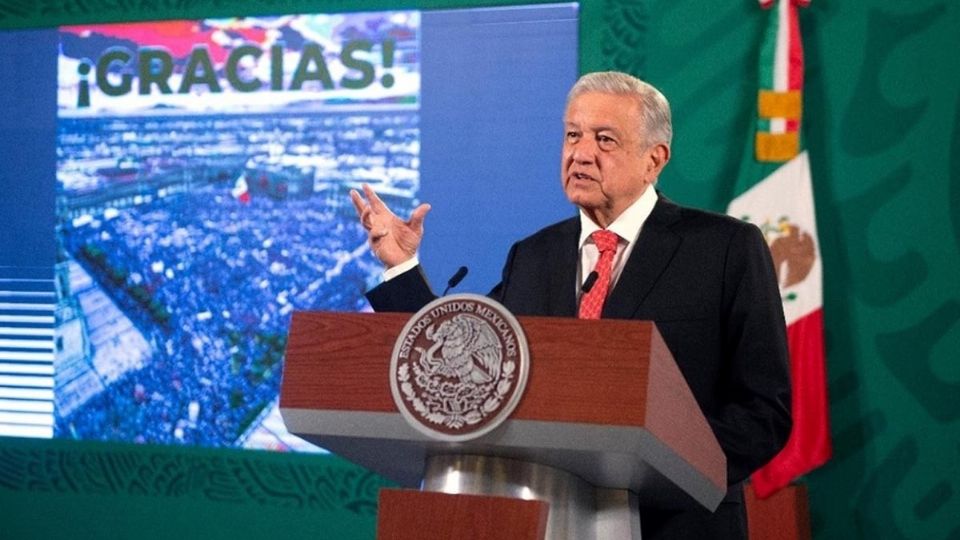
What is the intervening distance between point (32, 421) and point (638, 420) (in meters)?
4.12

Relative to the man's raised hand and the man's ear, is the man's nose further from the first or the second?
the man's raised hand

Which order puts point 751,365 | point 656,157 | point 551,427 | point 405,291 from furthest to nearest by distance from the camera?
point 656,157 < point 405,291 < point 751,365 < point 551,427

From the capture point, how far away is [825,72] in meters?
4.41

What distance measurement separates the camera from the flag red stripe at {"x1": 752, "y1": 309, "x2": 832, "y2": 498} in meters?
4.21

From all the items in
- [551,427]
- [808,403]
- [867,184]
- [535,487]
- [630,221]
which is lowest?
[808,403]

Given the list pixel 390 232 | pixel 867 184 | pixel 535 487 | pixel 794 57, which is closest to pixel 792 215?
pixel 867 184

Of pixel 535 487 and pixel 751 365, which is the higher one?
pixel 751 365

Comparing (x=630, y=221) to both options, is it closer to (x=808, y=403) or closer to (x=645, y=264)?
(x=645, y=264)

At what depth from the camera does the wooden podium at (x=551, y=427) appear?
154 cm

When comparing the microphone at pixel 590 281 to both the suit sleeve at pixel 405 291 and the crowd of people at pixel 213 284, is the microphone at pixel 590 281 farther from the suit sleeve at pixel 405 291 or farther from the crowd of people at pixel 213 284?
the crowd of people at pixel 213 284

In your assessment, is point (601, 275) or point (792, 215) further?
point (792, 215)

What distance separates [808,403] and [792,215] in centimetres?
62

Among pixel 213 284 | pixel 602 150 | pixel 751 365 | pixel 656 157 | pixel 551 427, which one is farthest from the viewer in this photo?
pixel 213 284

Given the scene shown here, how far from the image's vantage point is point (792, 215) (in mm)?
4324
